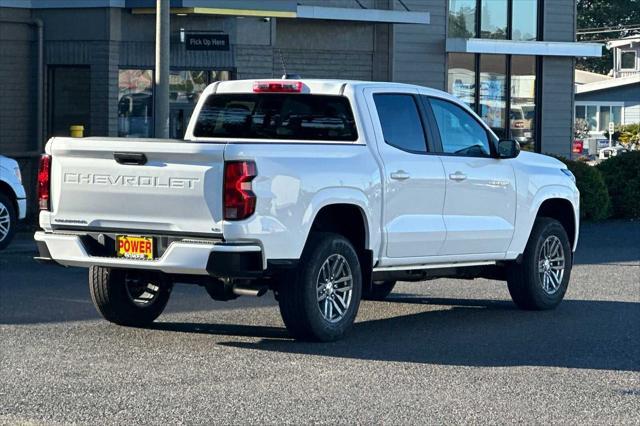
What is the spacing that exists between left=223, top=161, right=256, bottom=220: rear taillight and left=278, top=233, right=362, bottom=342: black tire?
0.76 metres

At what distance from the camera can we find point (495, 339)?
36.7 feet

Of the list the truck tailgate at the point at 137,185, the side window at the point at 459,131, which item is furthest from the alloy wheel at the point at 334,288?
the side window at the point at 459,131

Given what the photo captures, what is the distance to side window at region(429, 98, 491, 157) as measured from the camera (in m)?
12.3

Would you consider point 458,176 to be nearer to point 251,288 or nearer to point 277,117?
point 277,117

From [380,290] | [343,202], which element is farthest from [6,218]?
[343,202]

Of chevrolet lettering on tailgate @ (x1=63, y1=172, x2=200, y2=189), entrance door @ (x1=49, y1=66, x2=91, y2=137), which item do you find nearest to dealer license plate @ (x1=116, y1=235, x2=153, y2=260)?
chevrolet lettering on tailgate @ (x1=63, y1=172, x2=200, y2=189)

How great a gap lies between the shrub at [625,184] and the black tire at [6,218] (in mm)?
12493

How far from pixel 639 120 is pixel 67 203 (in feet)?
205

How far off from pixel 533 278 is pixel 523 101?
19.9 metres

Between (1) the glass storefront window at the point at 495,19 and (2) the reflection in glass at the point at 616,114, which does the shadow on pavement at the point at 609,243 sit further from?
(2) the reflection in glass at the point at 616,114

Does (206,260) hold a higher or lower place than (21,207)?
lower

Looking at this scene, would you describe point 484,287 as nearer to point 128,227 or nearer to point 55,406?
point 128,227

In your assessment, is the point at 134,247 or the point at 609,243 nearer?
the point at 134,247

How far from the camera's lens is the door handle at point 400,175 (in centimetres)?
1132
